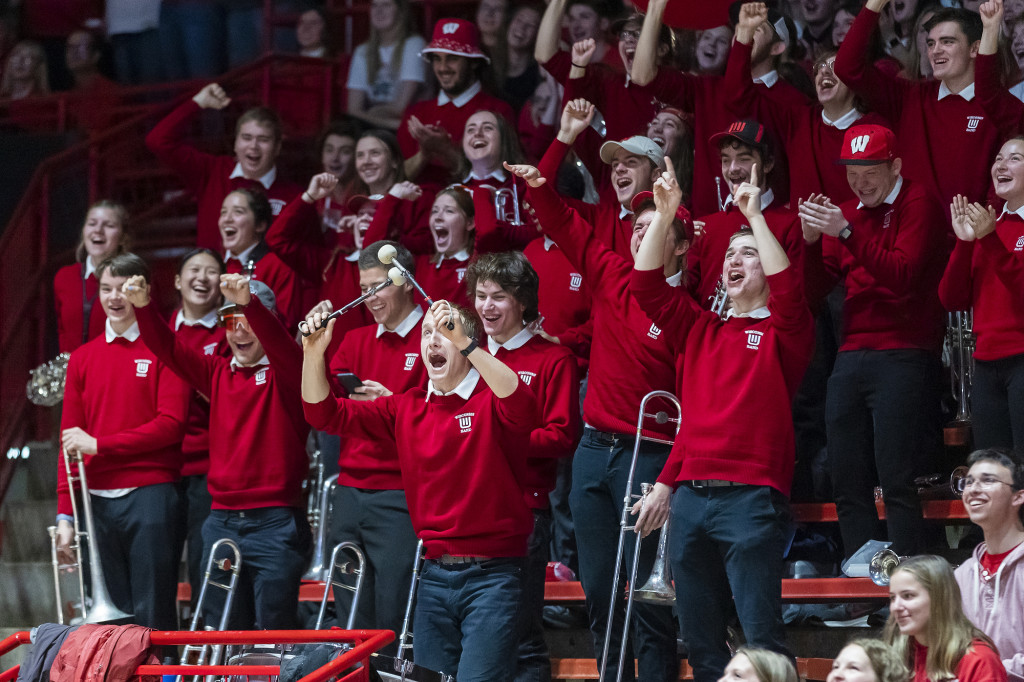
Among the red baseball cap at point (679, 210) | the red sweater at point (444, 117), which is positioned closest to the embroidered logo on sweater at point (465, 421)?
the red baseball cap at point (679, 210)

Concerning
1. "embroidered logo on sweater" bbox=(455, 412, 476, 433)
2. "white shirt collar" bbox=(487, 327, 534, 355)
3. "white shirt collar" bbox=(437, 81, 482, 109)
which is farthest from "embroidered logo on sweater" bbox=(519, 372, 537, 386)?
"white shirt collar" bbox=(437, 81, 482, 109)

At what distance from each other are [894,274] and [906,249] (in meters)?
0.18

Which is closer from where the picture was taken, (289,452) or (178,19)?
(289,452)

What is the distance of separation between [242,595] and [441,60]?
3553 mm

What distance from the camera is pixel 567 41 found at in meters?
9.14

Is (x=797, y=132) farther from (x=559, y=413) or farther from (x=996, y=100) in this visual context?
(x=559, y=413)

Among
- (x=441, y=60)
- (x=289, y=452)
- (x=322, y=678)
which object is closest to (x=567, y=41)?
(x=441, y=60)

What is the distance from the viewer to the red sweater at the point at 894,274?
5.92 metres

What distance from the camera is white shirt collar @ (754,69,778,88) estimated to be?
23.7 ft

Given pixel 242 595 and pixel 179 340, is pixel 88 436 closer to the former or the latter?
pixel 179 340

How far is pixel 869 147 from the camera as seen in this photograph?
19.6 ft

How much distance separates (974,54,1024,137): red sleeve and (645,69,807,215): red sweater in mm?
957

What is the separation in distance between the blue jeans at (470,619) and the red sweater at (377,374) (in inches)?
33.1

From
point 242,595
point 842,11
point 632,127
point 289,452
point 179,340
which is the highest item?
point 842,11
